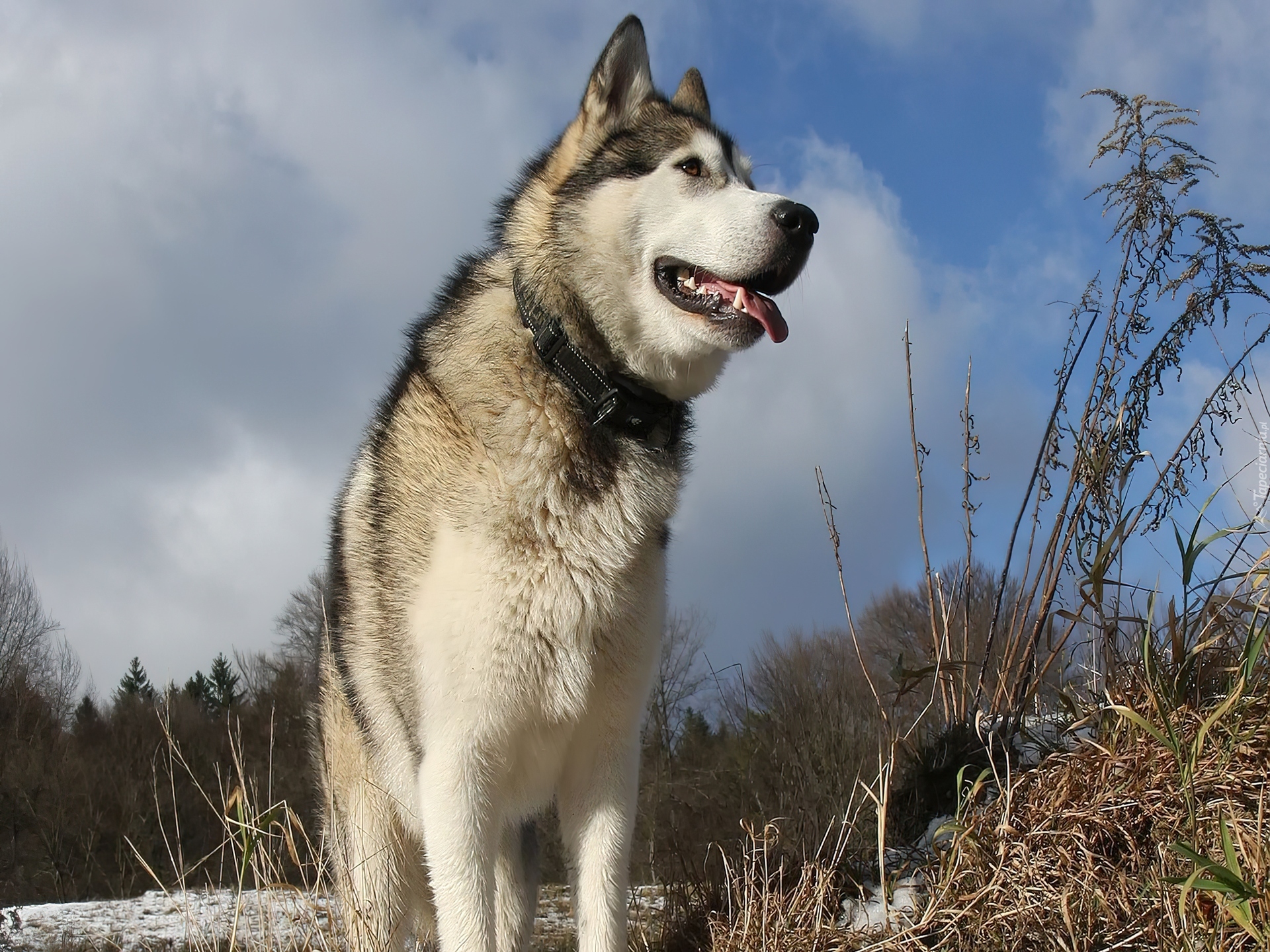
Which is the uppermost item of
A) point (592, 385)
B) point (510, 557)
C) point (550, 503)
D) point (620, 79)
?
point (620, 79)

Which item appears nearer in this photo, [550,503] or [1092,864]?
[550,503]

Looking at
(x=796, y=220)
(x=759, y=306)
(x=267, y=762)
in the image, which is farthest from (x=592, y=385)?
(x=267, y=762)

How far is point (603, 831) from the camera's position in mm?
3086

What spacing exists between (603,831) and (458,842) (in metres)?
0.47

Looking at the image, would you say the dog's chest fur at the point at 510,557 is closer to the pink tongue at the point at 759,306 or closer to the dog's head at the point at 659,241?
the dog's head at the point at 659,241

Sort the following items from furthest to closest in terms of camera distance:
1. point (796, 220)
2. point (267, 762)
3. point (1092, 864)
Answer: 1. point (267, 762)
2. point (1092, 864)
3. point (796, 220)

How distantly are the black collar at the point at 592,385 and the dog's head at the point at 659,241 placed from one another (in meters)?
0.07

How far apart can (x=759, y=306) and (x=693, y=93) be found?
1.35 meters

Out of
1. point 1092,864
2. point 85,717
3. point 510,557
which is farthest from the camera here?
point 85,717

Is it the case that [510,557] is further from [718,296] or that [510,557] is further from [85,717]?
[85,717]

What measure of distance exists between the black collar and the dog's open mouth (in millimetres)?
A: 319

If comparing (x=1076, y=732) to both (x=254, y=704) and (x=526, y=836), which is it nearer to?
(x=526, y=836)

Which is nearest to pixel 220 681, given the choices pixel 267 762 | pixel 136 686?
pixel 136 686

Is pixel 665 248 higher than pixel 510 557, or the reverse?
pixel 665 248
